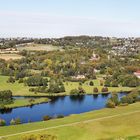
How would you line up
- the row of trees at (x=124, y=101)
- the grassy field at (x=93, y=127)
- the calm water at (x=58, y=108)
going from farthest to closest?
the calm water at (x=58, y=108) < the row of trees at (x=124, y=101) < the grassy field at (x=93, y=127)

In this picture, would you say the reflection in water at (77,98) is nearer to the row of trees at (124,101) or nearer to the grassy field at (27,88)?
the grassy field at (27,88)

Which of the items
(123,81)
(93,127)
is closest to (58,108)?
(93,127)

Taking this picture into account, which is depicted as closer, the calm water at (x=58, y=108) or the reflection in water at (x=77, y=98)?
the calm water at (x=58, y=108)

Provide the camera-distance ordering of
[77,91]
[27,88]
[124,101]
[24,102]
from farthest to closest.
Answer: [27,88], [77,91], [24,102], [124,101]

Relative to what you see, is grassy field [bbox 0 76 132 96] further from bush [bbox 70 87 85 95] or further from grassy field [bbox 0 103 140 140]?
grassy field [bbox 0 103 140 140]

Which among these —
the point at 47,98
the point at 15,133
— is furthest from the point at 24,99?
the point at 15,133

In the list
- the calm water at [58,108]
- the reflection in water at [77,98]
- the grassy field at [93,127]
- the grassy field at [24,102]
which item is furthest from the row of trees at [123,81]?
the grassy field at [93,127]

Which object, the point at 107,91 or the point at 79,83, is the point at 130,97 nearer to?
the point at 107,91

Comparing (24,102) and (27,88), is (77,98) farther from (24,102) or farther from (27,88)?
→ (27,88)
